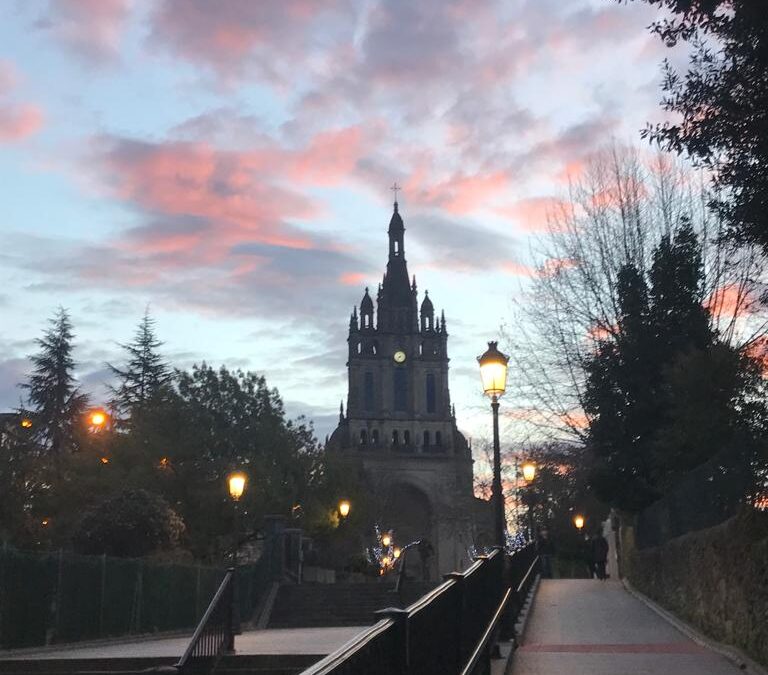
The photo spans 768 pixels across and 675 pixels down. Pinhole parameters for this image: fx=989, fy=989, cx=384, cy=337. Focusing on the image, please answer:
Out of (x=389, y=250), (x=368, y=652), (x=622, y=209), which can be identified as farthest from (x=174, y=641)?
(x=389, y=250)

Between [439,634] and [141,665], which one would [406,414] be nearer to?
[141,665]

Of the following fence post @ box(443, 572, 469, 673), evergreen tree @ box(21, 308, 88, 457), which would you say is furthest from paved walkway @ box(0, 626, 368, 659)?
evergreen tree @ box(21, 308, 88, 457)

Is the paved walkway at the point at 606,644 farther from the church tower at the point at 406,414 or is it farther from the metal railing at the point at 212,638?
the church tower at the point at 406,414

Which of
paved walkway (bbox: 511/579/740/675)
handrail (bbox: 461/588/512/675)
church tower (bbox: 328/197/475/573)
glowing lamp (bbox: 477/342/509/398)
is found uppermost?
church tower (bbox: 328/197/475/573)

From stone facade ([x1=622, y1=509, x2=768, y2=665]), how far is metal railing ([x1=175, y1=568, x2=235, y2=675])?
24.8ft

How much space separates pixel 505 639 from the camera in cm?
1398

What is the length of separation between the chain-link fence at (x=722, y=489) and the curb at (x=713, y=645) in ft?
5.23

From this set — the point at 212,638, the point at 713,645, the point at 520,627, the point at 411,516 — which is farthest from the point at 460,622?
the point at 411,516

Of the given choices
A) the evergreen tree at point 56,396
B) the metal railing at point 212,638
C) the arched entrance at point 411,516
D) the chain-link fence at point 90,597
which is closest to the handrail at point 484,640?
the metal railing at point 212,638

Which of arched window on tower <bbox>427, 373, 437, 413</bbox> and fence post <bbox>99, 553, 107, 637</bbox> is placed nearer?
fence post <bbox>99, 553, 107, 637</bbox>

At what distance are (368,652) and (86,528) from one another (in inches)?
1032

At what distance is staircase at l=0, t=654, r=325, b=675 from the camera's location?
16.0 metres

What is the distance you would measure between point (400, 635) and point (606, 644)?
10.9 meters

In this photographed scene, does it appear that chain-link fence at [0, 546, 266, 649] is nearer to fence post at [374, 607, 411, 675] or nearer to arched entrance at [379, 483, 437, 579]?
fence post at [374, 607, 411, 675]
